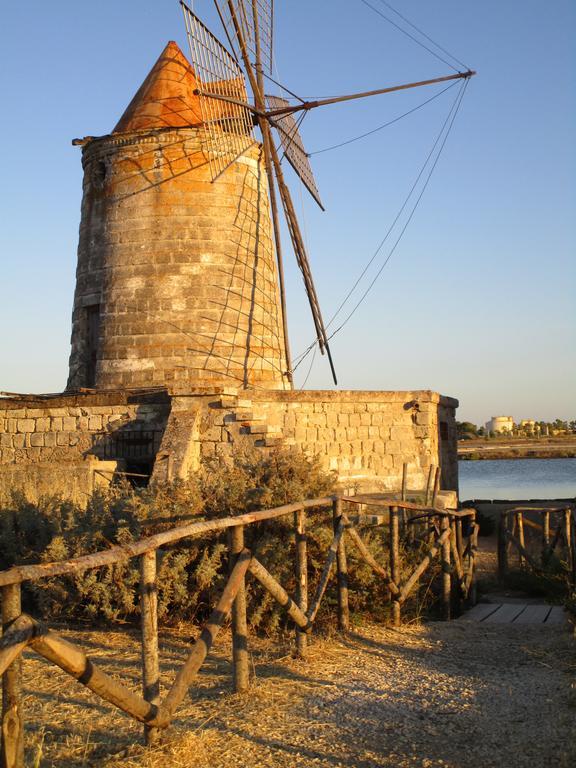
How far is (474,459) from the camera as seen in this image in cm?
5812

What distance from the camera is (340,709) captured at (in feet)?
13.3

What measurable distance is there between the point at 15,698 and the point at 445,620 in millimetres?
4676

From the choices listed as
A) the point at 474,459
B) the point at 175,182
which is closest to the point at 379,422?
the point at 175,182

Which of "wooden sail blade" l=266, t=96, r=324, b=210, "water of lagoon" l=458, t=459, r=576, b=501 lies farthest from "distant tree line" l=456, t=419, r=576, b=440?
"wooden sail blade" l=266, t=96, r=324, b=210

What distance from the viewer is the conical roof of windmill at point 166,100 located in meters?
13.7

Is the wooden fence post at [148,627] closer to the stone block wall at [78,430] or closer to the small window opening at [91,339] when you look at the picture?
the stone block wall at [78,430]

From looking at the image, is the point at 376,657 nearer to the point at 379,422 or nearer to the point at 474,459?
the point at 379,422

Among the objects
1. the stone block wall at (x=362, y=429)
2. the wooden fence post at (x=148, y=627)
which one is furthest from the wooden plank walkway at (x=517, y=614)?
the stone block wall at (x=362, y=429)

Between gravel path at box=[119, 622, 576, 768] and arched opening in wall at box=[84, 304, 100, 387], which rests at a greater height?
arched opening in wall at box=[84, 304, 100, 387]

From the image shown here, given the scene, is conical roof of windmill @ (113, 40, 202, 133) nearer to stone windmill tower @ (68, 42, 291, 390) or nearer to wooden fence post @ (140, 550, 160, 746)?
stone windmill tower @ (68, 42, 291, 390)

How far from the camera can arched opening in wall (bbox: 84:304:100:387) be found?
14047 mm

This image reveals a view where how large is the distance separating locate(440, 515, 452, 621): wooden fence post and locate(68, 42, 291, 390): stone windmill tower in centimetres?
655

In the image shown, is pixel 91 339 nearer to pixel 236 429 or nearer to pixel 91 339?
pixel 91 339

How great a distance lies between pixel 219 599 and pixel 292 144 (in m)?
12.4
